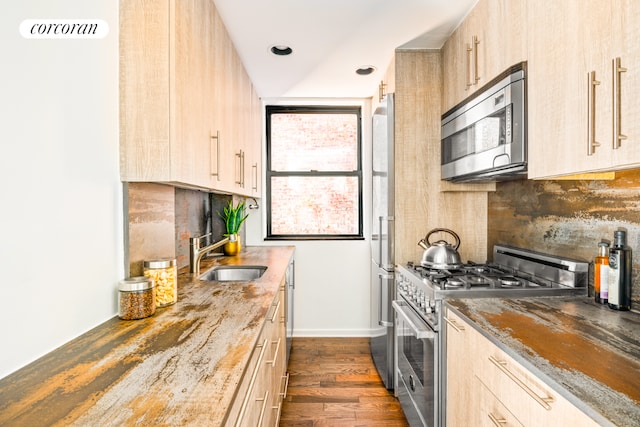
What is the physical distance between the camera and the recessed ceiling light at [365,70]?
3048 mm

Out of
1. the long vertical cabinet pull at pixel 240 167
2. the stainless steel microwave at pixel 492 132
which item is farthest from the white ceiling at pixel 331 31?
the long vertical cabinet pull at pixel 240 167

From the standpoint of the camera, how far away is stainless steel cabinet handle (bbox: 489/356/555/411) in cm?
97

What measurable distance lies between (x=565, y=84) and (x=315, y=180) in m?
2.86

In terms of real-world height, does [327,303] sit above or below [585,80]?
below

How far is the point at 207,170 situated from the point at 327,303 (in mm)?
2497

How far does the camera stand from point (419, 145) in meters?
2.69

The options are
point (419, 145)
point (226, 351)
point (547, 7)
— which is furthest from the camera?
point (419, 145)

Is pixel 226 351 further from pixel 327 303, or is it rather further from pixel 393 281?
pixel 327 303

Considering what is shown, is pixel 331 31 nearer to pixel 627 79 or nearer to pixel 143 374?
pixel 627 79

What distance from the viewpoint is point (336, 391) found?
273cm

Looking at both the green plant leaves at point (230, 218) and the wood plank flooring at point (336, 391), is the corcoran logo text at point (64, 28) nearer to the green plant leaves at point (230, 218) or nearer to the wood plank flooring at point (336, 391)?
the green plant leaves at point (230, 218)

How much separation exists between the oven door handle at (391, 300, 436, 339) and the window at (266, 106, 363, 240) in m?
1.75

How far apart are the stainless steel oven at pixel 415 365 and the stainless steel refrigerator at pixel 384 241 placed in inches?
9.4

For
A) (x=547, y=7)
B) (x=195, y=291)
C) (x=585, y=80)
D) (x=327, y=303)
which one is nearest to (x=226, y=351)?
(x=195, y=291)
